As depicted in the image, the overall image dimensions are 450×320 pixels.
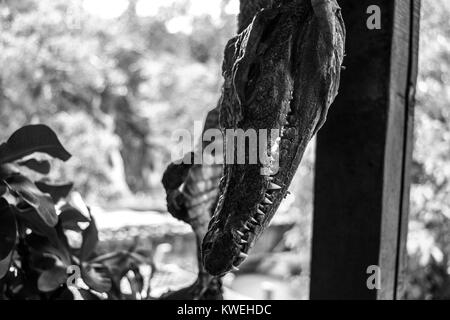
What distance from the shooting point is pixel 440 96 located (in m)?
3.02

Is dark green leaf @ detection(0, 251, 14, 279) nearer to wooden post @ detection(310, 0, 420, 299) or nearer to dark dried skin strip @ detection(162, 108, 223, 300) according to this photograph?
dark dried skin strip @ detection(162, 108, 223, 300)

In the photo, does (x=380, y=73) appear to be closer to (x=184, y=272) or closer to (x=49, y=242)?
(x=49, y=242)

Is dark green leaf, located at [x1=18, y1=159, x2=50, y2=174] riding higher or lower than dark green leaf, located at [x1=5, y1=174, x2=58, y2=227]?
higher

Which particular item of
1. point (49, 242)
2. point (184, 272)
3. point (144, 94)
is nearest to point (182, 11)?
point (144, 94)

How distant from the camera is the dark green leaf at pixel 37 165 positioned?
1.23 meters

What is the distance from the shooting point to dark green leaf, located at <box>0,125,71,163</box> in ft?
3.60

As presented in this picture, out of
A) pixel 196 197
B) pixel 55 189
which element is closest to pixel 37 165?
pixel 55 189

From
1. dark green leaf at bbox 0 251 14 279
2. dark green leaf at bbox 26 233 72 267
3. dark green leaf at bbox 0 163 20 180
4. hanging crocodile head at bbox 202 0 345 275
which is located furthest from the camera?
dark green leaf at bbox 26 233 72 267

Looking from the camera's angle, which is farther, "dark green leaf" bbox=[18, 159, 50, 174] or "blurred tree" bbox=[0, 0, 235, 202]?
"blurred tree" bbox=[0, 0, 235, 202]

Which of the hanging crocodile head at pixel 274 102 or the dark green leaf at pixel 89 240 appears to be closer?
the hanging crocodile head at pixel 274 102

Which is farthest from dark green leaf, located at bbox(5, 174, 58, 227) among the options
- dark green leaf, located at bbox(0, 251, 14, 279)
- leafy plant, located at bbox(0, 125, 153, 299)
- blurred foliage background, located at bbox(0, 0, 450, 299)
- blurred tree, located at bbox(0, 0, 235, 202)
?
blurred tree, located at bbox(0, 0, 235, 202)

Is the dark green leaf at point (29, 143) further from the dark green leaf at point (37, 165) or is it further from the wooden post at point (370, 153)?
the wooden post at point (370, 153)

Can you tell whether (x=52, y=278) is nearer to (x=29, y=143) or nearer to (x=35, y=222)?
(x=35, y=222)

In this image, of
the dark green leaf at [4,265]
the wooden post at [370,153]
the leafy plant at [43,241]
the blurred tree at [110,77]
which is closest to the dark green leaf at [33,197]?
the leafy plant at [43,241]
